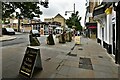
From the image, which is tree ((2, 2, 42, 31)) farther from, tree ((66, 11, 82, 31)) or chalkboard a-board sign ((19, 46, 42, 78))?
→ tree ((66, 11, 82, 31))

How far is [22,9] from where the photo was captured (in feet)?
28.0

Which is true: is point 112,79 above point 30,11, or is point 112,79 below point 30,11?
below

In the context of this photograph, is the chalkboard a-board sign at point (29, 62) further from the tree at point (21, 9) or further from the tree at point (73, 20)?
the tree at point (73, 20)

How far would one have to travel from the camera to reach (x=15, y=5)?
818cm

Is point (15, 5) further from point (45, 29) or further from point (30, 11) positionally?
point (45, 29)

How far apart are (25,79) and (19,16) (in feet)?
11.3

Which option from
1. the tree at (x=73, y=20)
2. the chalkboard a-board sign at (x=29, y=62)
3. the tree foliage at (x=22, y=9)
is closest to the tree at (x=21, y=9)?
the tree foliage at (x=22, y=9)

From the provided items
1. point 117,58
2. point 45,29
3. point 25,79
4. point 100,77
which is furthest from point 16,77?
point 45,29

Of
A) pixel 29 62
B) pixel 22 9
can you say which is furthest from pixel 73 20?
pixel 29 62

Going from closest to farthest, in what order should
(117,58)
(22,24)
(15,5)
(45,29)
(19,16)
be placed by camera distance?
(15,5) → (19,16) → (117,58) → (45,29) → (22,24)

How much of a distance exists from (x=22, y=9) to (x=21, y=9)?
4 centimetres

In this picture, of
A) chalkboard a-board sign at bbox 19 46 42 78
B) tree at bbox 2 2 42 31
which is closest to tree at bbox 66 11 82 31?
tree at bbox 2 2 42 31

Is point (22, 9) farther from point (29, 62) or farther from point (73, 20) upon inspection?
point (73, 20)

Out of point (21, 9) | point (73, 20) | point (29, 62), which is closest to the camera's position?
point (29, 62)
